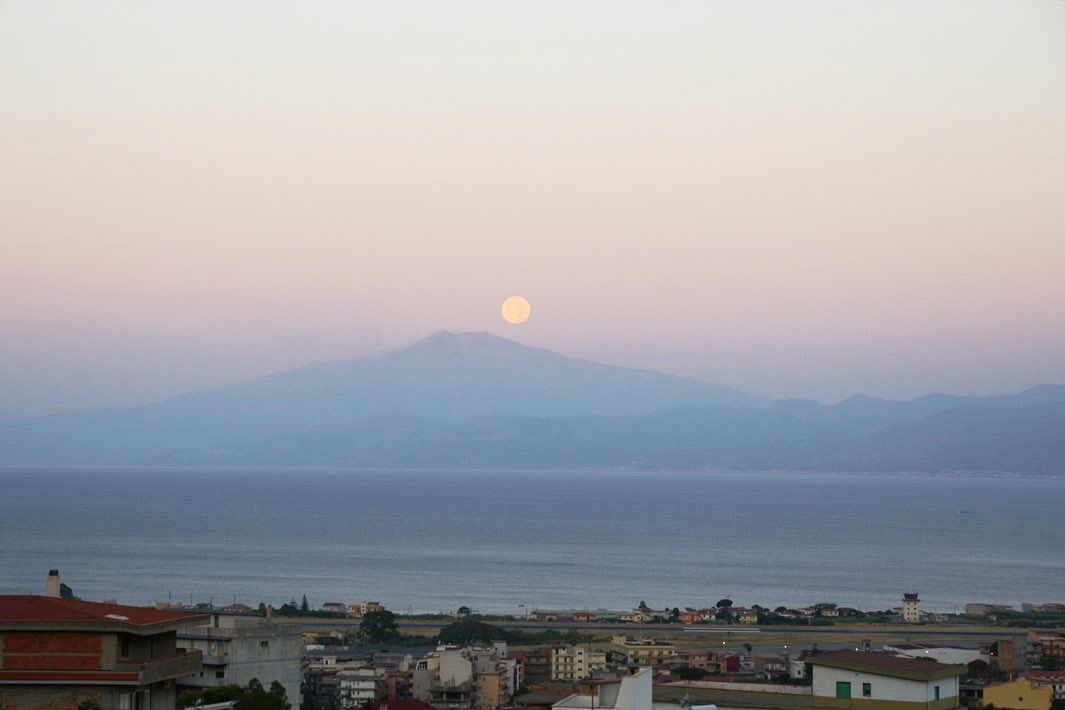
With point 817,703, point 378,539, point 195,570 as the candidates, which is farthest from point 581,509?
point 817,703

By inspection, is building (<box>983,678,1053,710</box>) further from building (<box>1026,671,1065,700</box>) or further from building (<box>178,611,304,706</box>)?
building (<box>178,611,304,706</box>)

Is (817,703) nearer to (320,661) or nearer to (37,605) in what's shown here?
(37,605)

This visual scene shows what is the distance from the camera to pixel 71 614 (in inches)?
325

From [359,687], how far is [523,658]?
198 inches

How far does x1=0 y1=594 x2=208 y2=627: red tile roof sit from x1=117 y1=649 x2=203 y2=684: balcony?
0.69ft

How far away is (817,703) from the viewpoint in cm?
921

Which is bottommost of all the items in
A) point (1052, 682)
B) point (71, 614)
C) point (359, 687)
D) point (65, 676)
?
point (359, 687)

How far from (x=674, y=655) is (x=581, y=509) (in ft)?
272

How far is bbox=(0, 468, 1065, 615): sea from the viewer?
51688 millimetres

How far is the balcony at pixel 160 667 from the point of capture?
27.0 feet

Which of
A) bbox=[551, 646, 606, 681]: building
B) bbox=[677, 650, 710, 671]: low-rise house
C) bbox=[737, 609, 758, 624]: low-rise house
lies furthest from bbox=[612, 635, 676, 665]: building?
bbox=[737, 609, 758, 624]: low-rise house

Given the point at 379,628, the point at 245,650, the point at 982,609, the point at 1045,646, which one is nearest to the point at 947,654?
the point at 1045,646

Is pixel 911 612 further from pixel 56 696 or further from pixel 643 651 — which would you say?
pixel 56 696

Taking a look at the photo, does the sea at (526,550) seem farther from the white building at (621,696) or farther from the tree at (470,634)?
the white building at (621,696)
